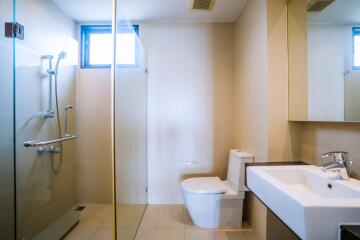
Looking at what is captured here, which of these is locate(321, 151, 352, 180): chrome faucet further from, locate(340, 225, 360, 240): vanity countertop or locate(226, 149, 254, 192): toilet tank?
locate(226, 149, 254, 192): toilet tank

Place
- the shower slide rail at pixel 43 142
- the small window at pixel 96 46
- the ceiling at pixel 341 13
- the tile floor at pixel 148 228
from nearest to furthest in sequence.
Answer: the ceiling at pixel 341 13, the shower slide rail at pixel 43 142, the tile floor at pixel 148 228, the small window at pixel 96 46

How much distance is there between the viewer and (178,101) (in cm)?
259

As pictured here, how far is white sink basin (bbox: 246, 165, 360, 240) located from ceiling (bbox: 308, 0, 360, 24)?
35.6 inches

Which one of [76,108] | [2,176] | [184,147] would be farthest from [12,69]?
[184,147]

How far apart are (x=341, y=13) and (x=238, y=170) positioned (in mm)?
1464

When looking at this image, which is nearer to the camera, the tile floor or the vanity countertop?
the vanity countertop

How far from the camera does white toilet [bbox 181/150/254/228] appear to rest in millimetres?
1984

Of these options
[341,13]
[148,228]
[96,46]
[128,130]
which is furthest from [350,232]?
[96,46]

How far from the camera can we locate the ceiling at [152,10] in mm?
2166

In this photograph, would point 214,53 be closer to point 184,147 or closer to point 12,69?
point 184,147

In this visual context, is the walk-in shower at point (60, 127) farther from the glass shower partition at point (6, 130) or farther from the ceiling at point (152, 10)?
the ceiling at point (152, 10)

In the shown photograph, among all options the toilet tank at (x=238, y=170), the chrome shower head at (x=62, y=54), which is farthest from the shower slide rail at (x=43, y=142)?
the toilet tank at (x=238, y=170)

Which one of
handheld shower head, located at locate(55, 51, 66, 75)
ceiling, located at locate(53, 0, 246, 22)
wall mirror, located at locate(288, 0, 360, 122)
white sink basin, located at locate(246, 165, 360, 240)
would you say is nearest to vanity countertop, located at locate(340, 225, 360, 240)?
white sink basin, located at locate(246, 165, 360, 240)

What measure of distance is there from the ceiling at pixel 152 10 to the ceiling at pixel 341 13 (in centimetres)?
99
